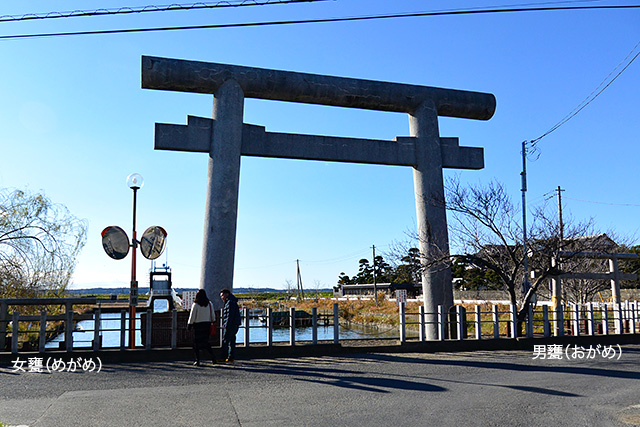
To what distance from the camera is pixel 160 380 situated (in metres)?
9.16

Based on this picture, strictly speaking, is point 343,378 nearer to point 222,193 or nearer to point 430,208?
point 222,193

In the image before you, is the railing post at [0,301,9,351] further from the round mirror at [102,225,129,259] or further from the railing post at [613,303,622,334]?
the railing post at [613,303,622,334]

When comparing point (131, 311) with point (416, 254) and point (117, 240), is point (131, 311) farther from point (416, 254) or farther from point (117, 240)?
point (416, 254)

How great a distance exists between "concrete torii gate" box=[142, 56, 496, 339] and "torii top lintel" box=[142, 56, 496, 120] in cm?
3

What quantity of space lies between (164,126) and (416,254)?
7.38 metres

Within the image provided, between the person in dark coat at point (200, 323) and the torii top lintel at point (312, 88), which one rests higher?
the torii top lintel at point (312, 88)

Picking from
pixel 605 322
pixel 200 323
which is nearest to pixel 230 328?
pixel 200 323

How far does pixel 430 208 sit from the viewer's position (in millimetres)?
15188

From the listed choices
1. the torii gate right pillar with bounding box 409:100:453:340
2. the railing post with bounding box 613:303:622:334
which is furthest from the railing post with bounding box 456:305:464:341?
the railing post with bounding box 613:303:622:334

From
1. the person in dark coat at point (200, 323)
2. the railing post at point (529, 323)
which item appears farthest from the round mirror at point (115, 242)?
the railing post at point (529, 323)

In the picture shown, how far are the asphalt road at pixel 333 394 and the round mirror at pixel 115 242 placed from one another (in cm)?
265

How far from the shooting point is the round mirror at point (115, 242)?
12273 millimetres

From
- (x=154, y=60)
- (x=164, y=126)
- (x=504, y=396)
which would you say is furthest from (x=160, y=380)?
(x=154, y=60)

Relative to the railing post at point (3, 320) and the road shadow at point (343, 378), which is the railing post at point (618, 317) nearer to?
the road shadow at point (343, 378)
